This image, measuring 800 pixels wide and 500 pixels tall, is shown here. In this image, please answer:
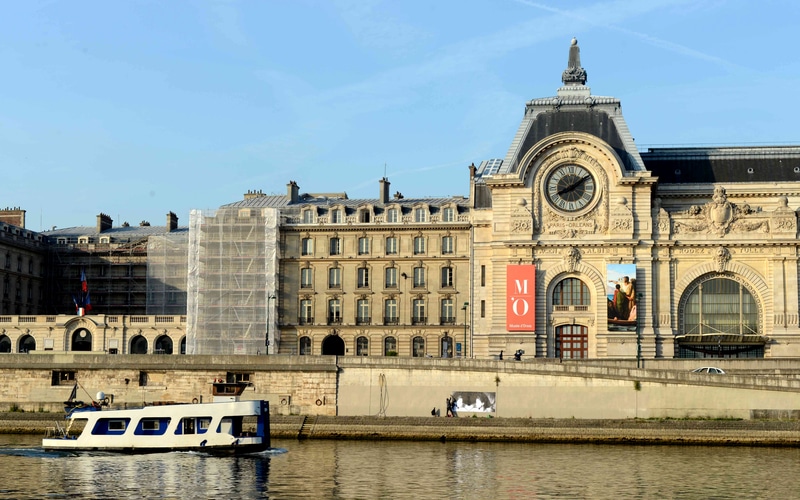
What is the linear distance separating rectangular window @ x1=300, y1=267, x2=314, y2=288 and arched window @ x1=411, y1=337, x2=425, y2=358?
9.23 metres

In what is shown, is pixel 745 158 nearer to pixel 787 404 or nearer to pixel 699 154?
pixel 699 154

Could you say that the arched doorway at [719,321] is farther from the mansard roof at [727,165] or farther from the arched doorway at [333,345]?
the arched doorway at [333,345]

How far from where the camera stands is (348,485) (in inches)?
1665

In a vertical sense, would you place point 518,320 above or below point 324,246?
below

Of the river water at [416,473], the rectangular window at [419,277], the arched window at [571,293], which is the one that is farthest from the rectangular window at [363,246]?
the river water at [416,473]

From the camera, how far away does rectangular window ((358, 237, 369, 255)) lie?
91.6 metres

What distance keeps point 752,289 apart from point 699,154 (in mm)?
11394

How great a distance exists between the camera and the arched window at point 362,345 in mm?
90938

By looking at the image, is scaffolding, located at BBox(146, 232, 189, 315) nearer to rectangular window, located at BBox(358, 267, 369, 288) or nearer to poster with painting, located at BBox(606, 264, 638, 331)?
rectangular window, located at BBox(358, 267, 369, 288)

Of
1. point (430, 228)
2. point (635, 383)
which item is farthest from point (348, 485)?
→ point (430, 228)

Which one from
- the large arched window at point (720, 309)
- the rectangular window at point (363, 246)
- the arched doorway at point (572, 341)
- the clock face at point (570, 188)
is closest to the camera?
the large arched window at point (720, 309)

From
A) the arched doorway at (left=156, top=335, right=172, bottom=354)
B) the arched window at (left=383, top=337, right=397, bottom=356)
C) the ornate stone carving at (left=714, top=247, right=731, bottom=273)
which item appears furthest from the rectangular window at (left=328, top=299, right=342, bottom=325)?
the ornate stone carving at (left=714, top=247, right=731, bottom=273)

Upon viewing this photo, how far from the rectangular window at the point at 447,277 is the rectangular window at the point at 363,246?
20.3 ft

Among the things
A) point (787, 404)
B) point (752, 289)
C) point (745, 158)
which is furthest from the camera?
point (745, 158)
